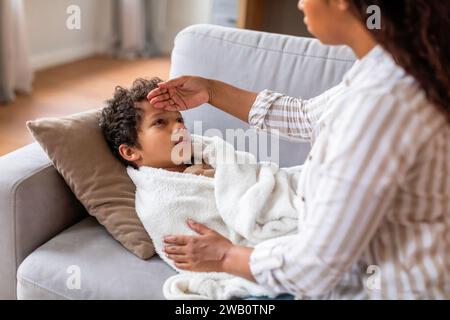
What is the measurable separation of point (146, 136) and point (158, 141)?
4 centimetres

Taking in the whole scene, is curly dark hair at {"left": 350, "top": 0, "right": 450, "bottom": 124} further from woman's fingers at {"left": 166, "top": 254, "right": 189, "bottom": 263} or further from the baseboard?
the baseboard

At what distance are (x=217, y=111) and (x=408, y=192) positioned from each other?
2.94 feet

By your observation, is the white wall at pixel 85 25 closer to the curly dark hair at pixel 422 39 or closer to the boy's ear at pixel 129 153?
the boy's ear at pixel 129 153

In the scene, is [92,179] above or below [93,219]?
above

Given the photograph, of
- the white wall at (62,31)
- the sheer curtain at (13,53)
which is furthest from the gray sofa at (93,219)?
the white wall at (62,31)

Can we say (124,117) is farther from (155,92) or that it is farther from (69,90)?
(69,90)

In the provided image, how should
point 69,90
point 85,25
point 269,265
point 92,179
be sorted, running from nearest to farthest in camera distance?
point 269,265
point 92,179
point 69,90
point 85,25

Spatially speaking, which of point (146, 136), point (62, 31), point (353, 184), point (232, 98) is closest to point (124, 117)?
point (146, 136)

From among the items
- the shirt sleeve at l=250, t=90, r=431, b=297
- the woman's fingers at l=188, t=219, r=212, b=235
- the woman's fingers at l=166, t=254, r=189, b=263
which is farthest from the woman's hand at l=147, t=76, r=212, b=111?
→ the shirt sleeve at l=250, t=90, r=431, b=297

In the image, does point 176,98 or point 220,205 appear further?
point 176,98

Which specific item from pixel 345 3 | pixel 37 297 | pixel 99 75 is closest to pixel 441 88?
pixel 345 3

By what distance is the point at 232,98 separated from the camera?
1.49m

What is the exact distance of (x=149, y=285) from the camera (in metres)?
1.23

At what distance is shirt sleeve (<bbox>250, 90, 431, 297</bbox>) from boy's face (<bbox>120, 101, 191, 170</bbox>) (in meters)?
0.62
